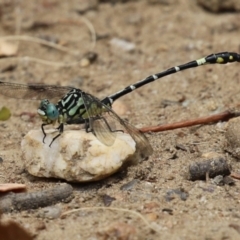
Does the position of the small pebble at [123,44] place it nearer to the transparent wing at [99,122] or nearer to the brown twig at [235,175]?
the transparent wing at [99,122]

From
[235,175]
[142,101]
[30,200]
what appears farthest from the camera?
[142,101]

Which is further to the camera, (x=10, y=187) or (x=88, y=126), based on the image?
(x=88, y=126)

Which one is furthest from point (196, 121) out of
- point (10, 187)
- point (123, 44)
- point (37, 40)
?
point (37, 40)

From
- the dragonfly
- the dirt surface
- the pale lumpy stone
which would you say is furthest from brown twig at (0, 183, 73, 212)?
the dragonfly

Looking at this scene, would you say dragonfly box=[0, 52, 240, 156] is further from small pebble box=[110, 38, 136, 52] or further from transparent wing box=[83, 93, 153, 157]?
small pebble box=[110, 38, 136, 52]

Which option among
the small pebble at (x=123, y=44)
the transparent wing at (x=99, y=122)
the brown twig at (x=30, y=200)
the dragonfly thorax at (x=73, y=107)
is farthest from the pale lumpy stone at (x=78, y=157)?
the small pebble at (x=123, y=44)

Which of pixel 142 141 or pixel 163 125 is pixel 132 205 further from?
pixel 163 125

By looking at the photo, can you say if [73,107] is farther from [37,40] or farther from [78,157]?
[37,40]
